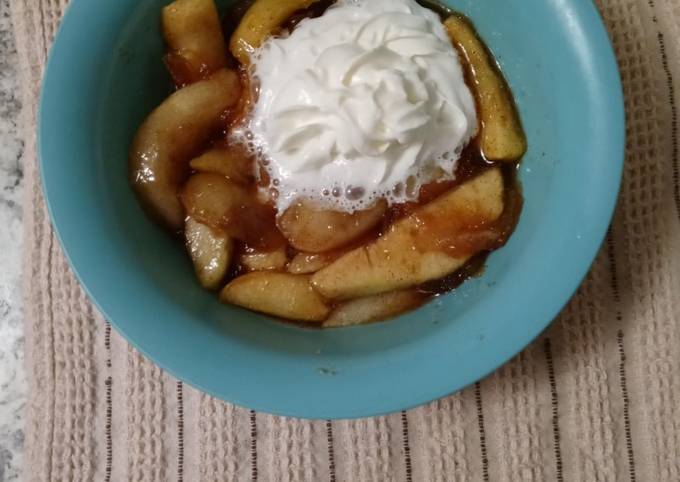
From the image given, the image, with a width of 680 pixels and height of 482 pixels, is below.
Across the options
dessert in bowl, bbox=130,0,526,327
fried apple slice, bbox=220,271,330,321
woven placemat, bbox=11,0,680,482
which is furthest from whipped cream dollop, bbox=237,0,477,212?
woven placemat, bbox=11,0,680,482

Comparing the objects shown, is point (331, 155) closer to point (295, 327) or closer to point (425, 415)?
point (295, 327)

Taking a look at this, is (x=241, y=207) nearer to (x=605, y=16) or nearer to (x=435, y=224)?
(x=435, y=224)

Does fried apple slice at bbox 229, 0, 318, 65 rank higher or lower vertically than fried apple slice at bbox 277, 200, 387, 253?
higher

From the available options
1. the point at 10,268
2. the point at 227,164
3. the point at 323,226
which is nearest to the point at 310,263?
the point at 323,226

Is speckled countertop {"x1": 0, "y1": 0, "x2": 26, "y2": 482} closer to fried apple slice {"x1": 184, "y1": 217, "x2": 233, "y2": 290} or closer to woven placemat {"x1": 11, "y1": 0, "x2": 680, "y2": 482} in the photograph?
woven placemat {"x1": 11, "y1": 0, "x2": 680, "y2": 482}

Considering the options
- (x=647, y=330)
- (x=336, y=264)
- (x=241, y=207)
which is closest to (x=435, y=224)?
(x=336, y=264)

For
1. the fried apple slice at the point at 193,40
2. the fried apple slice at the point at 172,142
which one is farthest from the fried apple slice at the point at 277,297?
the fried apple slice at the point at 193,40
